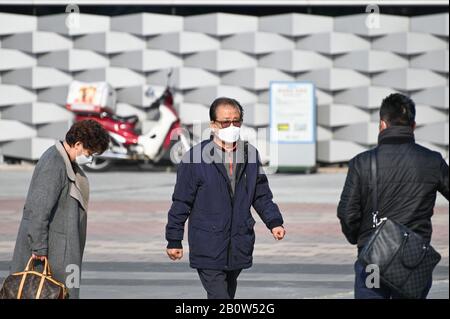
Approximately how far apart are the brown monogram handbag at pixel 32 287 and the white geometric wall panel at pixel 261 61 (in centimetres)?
1882

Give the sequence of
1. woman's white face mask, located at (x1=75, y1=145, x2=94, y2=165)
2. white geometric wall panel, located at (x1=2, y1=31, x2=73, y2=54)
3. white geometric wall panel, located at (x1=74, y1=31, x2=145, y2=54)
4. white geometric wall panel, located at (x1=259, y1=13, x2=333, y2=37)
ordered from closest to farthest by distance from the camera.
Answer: woman's white face mask, located at (x1=75, y1=145, x2=94, y2=165), white geometric wall panel, located at (x1=259, y1=13, x2=333, y2=37), white geometric wall panel, located at (x1=74, y1=31, x2=145, y2=54), white geometric wall panel, located at (x1=2, y1=31, x2=73, y2=54)

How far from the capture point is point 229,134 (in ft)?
27.0

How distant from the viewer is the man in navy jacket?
8.20m

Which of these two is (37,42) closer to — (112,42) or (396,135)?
(112,42)

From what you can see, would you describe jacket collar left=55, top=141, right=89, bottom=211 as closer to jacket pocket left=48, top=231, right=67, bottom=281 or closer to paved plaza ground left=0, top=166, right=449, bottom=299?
jacket pocket left=48, top=231, right=67, bottom=281

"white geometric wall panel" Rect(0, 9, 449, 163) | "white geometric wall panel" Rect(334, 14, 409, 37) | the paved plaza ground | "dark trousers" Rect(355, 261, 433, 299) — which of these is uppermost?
"white geometric wall panel" Rect(334, 14, 409, 37)

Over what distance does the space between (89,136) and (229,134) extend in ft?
3.32

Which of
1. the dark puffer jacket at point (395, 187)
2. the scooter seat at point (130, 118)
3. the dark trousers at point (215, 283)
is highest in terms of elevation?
the scooter seat at point (130, 118)

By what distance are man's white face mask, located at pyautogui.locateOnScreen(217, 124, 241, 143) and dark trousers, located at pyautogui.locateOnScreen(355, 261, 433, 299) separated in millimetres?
1358

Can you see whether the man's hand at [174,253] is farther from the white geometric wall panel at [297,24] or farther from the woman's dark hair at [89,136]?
the white geometric wall panel at [297,24]

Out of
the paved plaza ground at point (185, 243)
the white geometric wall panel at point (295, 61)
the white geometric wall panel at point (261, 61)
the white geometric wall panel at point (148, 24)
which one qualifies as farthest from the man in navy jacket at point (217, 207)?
the white geometric wall panel at point (148, 24)

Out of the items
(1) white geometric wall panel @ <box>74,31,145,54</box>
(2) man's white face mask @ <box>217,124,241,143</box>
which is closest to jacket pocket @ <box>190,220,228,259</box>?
(2) man's white face mask @ <box>217,124,241,143</box>

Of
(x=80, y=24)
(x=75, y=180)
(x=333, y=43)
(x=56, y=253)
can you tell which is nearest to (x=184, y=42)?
(x=80, y=24)

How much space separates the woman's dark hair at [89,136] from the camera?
25.4ft
